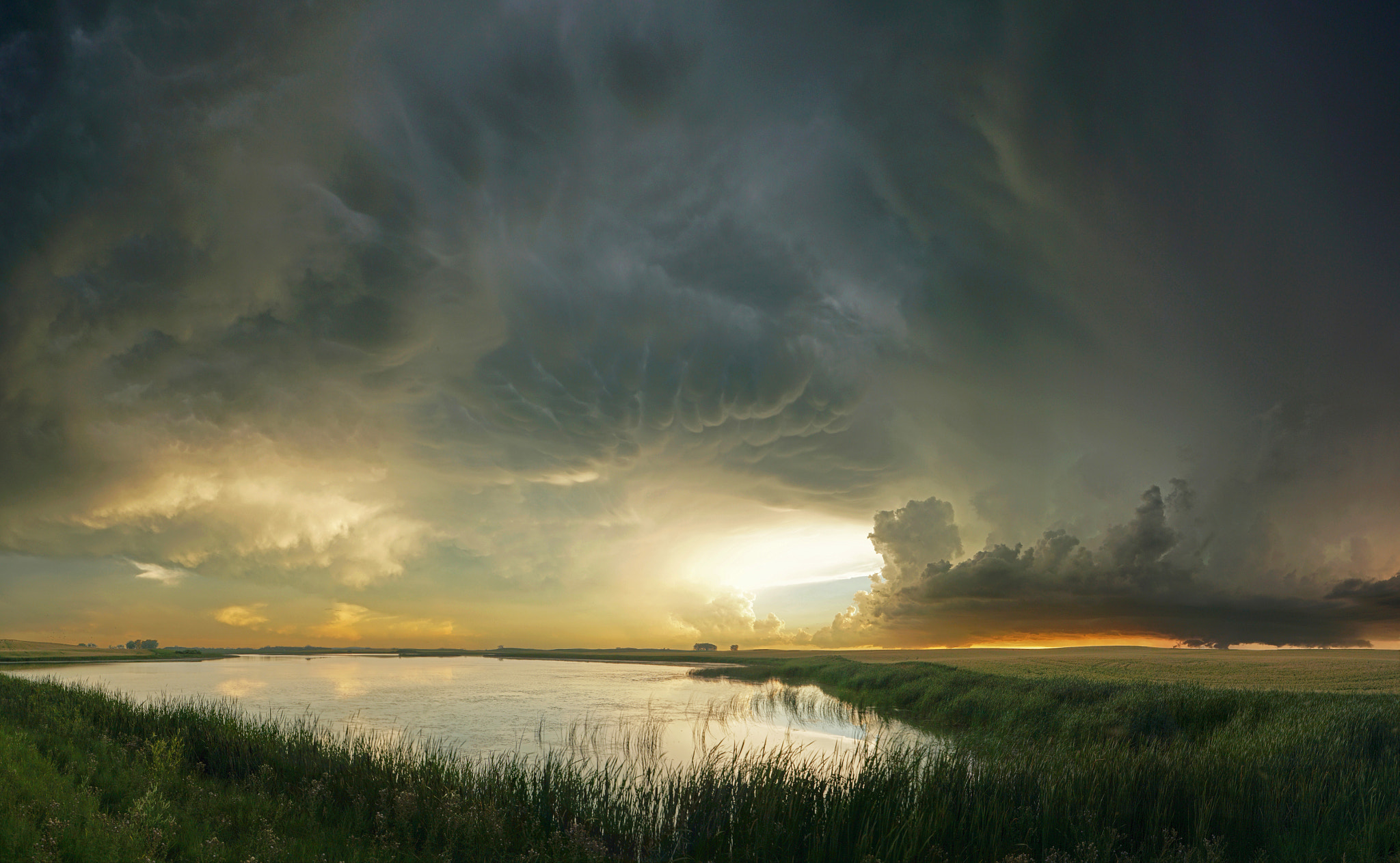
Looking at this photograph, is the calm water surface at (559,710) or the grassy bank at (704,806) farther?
the calm water surface at (559,710)

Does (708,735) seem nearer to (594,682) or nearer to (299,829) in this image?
(299,829)

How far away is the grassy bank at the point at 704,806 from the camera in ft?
32.4

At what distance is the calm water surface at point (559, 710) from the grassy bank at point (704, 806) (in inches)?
158

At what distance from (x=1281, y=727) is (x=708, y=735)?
743 inches

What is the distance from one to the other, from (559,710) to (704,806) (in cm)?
2615

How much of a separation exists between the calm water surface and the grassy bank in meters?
4.02

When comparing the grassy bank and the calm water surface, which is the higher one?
the grassy bank

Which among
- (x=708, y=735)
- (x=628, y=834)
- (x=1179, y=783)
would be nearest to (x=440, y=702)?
(x=708, y=735)

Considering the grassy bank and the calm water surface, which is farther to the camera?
the calm water surface

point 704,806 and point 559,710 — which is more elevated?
point 704,806

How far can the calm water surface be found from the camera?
25781 mm

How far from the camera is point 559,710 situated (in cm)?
3634

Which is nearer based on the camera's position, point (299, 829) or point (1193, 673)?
point (299, 829)

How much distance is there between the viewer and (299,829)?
418 inches
